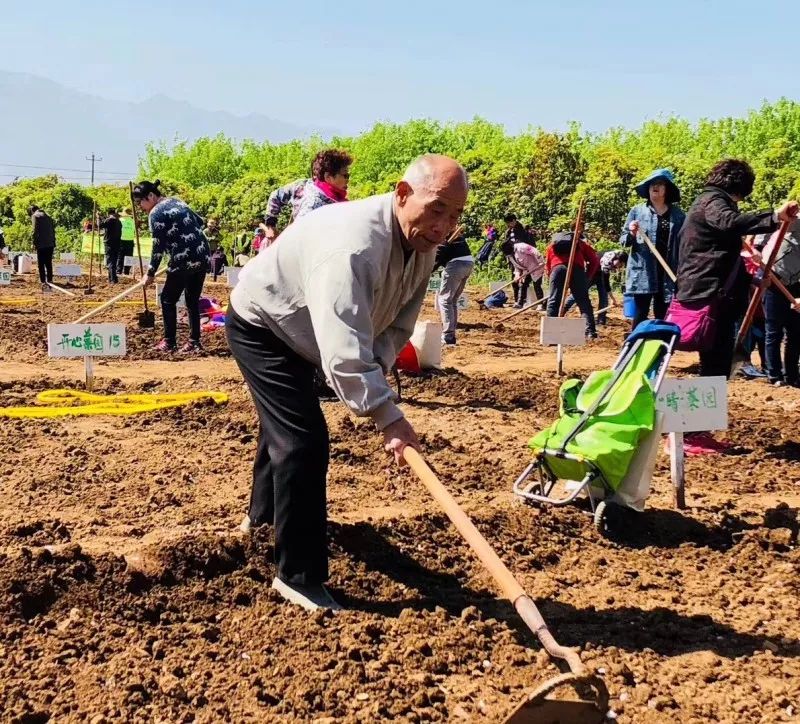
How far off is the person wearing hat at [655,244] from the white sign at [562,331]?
3.16 ft

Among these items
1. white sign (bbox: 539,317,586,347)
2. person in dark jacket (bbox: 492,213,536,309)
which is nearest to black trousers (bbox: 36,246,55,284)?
person in dark jacket (bbox: 492,213,536,309)

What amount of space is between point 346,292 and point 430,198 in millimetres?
395

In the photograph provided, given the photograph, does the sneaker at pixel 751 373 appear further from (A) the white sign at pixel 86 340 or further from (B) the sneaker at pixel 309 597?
(B) the sneaker at pixel 309 597

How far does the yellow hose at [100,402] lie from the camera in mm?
7055

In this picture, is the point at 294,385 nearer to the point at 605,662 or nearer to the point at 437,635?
the point at 437,635

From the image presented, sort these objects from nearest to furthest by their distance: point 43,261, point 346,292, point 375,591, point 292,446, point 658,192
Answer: point 346,292 < point 292,446 < point 375,591 < point 658,192 < point 43,261

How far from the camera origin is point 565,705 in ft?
8.45

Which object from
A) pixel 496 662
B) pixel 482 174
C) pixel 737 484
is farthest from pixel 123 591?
pixel 482 174

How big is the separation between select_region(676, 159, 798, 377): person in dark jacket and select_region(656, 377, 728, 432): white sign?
941 mm

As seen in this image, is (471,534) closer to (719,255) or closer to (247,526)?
(247,526)

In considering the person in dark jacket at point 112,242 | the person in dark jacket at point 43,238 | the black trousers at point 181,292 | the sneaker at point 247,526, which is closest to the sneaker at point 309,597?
the sneaker at point 247,526

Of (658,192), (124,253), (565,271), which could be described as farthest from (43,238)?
(658,192)

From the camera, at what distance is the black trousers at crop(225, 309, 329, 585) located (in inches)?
133

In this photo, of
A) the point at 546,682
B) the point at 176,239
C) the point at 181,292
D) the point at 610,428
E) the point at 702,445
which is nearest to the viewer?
the point at 546,682
